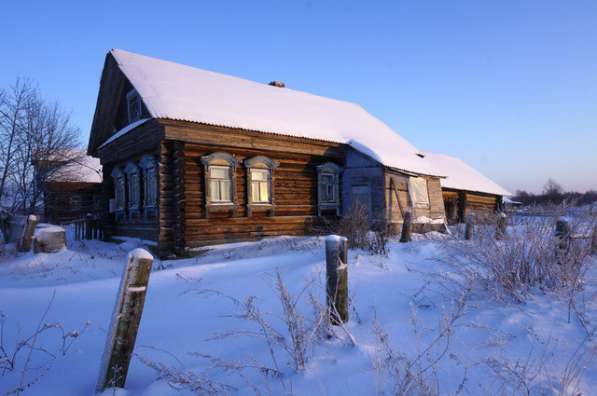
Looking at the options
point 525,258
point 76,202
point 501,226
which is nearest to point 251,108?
point 501,226

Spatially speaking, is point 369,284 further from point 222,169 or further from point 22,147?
point 22,147

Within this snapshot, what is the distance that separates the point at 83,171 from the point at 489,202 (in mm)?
28129

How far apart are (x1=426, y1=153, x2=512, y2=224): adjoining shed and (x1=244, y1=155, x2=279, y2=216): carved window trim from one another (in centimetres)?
1183

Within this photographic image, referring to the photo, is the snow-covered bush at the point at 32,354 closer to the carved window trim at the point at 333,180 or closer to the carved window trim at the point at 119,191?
the carved window trim at the point at 333,180

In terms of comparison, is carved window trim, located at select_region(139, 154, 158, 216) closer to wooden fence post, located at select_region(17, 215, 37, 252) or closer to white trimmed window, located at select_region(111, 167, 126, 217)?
white trimmed window, located at select_region(111, 167, 126, 217)

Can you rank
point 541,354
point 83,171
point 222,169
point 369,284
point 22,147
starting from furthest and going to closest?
point 83,171, point 22,147, point 222,169, point 369,284, point 541,354

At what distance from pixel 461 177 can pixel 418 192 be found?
11290 millimetres

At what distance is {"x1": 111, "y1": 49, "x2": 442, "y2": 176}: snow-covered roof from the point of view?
1071 cm

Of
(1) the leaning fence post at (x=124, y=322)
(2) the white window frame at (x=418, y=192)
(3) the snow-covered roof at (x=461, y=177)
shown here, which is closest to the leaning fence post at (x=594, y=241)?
(1) the leaning fence post at (x=124, y=322)

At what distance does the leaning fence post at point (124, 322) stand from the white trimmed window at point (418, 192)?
1210 centimetres

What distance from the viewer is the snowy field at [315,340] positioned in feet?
7.79

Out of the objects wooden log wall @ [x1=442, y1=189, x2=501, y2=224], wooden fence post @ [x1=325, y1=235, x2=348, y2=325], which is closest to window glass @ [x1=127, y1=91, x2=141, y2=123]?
wooden fence post @ [x1=325, y1=235, x2=348, y2=325]

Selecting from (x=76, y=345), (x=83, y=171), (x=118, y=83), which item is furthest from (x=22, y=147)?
(x=76, y=345)

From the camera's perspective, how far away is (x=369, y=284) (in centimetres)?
420
